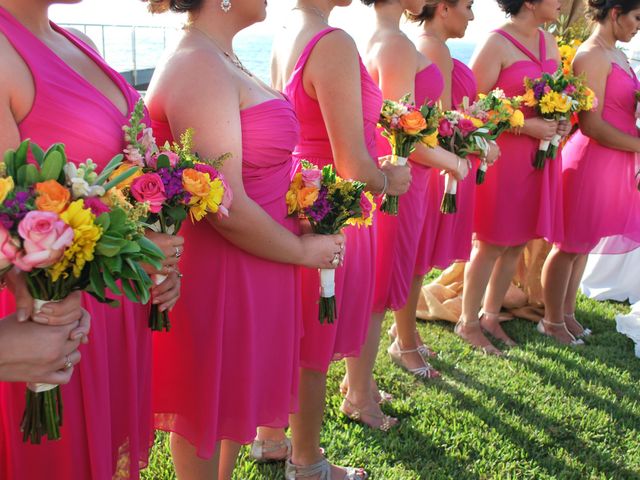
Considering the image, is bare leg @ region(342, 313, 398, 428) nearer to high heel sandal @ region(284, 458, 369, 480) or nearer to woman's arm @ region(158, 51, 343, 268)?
high heel sandal @ region(284, 458, 369, 480)

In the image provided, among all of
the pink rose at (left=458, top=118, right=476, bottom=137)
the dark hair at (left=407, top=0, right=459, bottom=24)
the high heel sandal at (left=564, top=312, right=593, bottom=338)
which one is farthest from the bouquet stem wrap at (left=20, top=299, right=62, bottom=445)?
the high heel sandal at (left=564, top=312, right=593, bottom=338)

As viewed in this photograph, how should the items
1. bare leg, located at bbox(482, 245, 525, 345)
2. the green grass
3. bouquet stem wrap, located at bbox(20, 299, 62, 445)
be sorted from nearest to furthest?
1. bouquet stem wrap, located at bbox(20, 299, 62, 445)
2. the green grass
3. bare leg, located at bbox(482, 245, 525, 345)

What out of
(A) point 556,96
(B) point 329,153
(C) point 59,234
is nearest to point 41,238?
(C) point 59,234

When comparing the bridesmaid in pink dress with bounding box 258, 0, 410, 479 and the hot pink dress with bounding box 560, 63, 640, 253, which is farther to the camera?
the hot pink dress with bounding box 560, 63, 640, 253

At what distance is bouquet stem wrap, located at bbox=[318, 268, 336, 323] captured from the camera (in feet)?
9.89

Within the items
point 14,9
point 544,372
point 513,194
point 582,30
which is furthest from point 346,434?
point 582,30

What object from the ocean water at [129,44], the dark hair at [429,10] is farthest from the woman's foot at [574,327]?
the ocean water at [129,44]

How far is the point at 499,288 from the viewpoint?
575cm

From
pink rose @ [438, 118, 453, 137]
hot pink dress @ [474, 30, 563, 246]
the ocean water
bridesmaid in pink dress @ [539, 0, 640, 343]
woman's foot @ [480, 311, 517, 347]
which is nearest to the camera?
pink rose @ [438, 118, 453, 137]

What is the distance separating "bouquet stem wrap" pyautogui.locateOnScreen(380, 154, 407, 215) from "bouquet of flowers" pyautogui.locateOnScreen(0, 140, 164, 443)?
2097 millimetres

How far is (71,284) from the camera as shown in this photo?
170 cm

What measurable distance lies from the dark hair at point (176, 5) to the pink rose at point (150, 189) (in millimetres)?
858

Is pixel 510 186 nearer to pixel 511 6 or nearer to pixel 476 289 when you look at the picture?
pixel 476 289

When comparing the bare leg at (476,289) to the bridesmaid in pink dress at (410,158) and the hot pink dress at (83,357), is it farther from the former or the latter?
the hot pink dress at (83,357)
